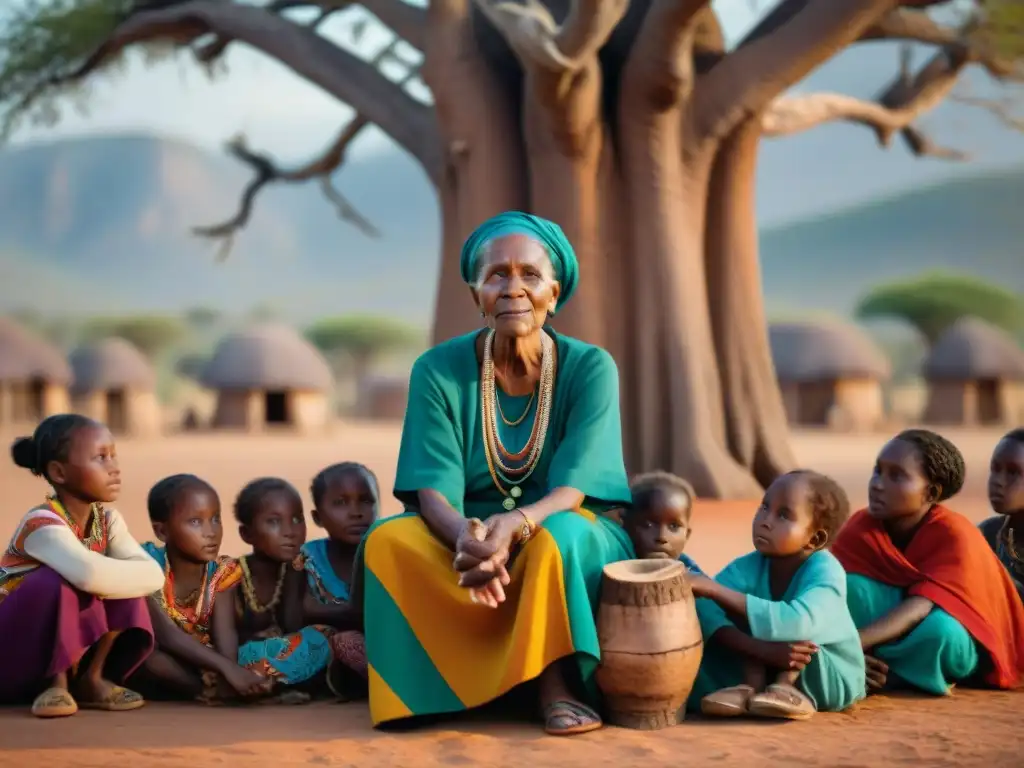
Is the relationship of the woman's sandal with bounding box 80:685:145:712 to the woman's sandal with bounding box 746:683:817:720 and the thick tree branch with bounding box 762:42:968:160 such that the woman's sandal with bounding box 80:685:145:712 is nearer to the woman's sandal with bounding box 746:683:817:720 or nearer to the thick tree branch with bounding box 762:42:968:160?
the woman's sandal with bounding box 746:683:817:720

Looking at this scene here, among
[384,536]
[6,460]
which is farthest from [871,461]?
[384,536]

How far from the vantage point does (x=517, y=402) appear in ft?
14.4

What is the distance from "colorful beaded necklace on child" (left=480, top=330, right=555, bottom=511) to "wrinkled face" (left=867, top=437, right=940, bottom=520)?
1.19 meters

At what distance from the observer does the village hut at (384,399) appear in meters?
32.4

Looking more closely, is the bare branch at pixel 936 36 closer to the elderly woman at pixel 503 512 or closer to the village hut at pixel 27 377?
the elderly woman at pixel 503 512

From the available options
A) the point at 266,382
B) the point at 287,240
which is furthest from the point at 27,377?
the point at 287,240

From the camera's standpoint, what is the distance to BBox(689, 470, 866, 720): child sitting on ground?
4082mm

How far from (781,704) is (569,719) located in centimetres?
69

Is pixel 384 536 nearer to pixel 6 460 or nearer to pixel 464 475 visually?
pixel 464 475

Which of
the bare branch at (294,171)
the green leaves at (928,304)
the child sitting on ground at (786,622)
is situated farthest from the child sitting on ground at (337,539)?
the green leaves at (928,304)

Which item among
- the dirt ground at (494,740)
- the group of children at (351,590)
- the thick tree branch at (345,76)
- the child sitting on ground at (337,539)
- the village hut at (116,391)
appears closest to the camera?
the dirt ground at (494,740)

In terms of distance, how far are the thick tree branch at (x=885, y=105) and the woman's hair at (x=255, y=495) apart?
7.59m

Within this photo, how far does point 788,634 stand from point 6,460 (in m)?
15.7

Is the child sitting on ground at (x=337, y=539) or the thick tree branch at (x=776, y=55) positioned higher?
the thick tree branch at (x=776, y=55)
